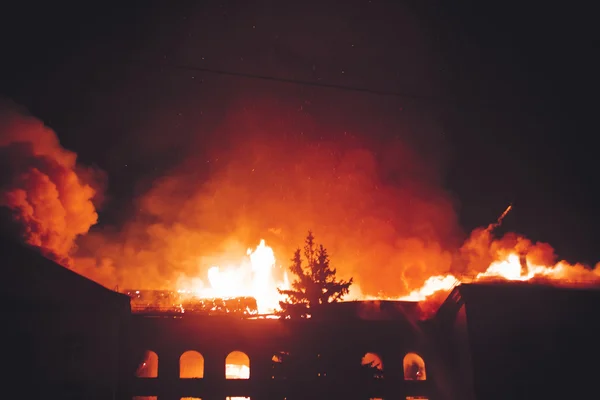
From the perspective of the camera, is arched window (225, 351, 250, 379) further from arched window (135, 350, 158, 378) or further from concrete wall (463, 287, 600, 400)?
concrete wall (463, 287, 600, 400)

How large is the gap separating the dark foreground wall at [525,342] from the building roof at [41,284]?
19560 mm

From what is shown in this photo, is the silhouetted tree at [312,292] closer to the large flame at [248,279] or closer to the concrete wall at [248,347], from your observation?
the concrete wall at [248,347]

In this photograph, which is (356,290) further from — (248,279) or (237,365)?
(237,365)

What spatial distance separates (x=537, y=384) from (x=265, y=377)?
14.6 metres

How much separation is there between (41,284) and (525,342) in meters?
26.2

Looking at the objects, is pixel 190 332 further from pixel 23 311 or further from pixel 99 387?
pixel 23 311

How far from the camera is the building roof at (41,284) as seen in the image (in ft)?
80.0

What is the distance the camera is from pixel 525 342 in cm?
2566

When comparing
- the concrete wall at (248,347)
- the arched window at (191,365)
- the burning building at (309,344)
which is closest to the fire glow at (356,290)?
the burning building at (309,344)

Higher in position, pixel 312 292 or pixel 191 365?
pixel 312 292

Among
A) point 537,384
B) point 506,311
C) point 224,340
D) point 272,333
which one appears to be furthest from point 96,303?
point 537,384

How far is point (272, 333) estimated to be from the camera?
88.0 feet

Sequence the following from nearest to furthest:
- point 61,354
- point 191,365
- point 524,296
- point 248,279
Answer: point 61,354, point 524,296, point 191,365, point 248,279

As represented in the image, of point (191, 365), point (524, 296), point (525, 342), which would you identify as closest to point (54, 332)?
point (191, 365)
